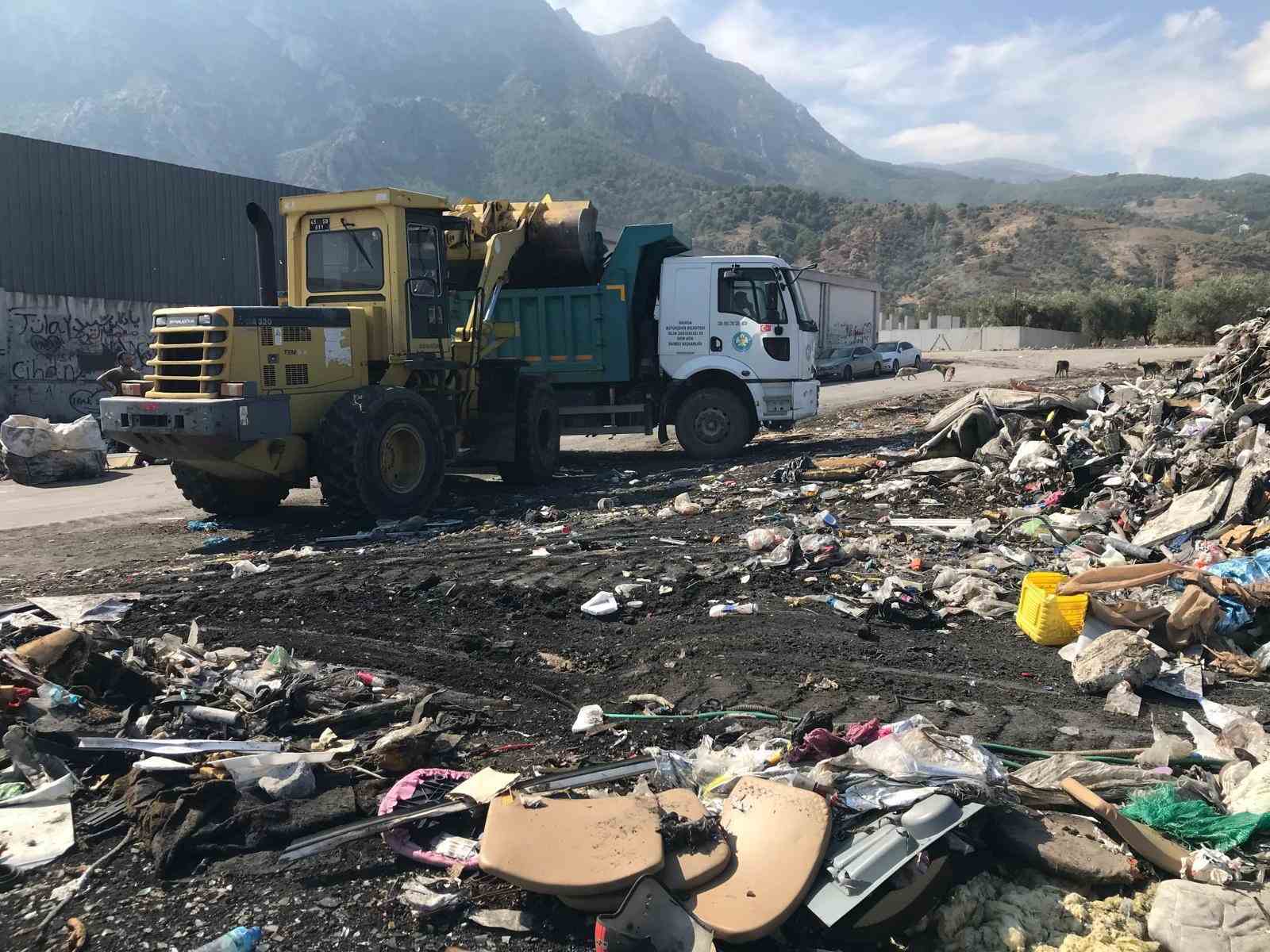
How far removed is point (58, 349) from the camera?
18172mm

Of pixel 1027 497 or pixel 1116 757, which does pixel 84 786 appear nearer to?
pixel 1116 757

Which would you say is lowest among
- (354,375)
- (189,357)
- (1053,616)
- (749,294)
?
(1053,616)

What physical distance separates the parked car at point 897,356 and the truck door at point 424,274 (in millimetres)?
24371

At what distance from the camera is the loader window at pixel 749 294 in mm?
12172

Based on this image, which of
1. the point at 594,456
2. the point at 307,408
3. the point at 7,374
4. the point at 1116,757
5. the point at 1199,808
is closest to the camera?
the point at 1199,808

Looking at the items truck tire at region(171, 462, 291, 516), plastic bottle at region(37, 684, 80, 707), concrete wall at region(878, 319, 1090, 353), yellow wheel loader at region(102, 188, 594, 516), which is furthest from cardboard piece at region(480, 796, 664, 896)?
concrete wall at region(878, 319, 1090, 353)

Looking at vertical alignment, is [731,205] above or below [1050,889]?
above

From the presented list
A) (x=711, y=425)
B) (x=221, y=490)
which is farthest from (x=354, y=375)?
(x=711, y=425)

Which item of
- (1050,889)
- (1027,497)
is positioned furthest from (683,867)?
(1027,497)

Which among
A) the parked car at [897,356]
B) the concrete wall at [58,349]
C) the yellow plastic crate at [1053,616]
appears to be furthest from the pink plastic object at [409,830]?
the parked car at [897,356]

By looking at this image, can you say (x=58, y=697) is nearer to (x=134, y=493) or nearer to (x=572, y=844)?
(x=572, y=844)

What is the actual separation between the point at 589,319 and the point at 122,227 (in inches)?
492

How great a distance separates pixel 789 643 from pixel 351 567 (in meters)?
3.34

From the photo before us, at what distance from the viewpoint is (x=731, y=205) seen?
3644 inches
